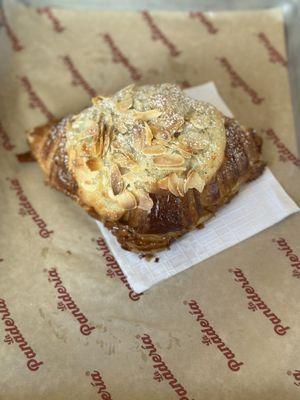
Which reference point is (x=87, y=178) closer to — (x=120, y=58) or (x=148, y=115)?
(x=148, y=115)

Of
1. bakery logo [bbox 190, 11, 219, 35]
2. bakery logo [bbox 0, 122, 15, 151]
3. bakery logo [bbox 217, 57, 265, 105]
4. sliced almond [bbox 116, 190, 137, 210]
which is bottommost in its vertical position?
bakery logo [bbox 0, 122, 15, 151]

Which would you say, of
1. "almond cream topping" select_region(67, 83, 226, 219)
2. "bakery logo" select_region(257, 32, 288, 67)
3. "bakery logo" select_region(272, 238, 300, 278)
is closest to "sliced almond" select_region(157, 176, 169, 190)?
"almond cream topping" select_region(67, 83, 226, 219)

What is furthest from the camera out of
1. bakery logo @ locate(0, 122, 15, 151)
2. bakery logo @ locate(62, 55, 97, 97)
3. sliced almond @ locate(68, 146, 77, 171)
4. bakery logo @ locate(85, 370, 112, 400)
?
bakery logo @ locate(62, 55, 97, 97)

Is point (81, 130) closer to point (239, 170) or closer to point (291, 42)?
point (239, 170)

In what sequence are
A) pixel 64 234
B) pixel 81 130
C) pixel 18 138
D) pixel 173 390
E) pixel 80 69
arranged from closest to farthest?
1. pixel 173 390
2. pixel 81 130
3. pixel 64 234
4. pixel 18 138
5. pixel 80 69

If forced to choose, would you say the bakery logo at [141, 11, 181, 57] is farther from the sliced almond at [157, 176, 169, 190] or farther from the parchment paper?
the sliced almond at [157, 176, 169, 190]

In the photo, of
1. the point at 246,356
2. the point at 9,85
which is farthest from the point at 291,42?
the point at 246,356

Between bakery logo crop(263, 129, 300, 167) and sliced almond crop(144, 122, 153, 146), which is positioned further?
bakery logo crop(263, 129, 300, 167)
